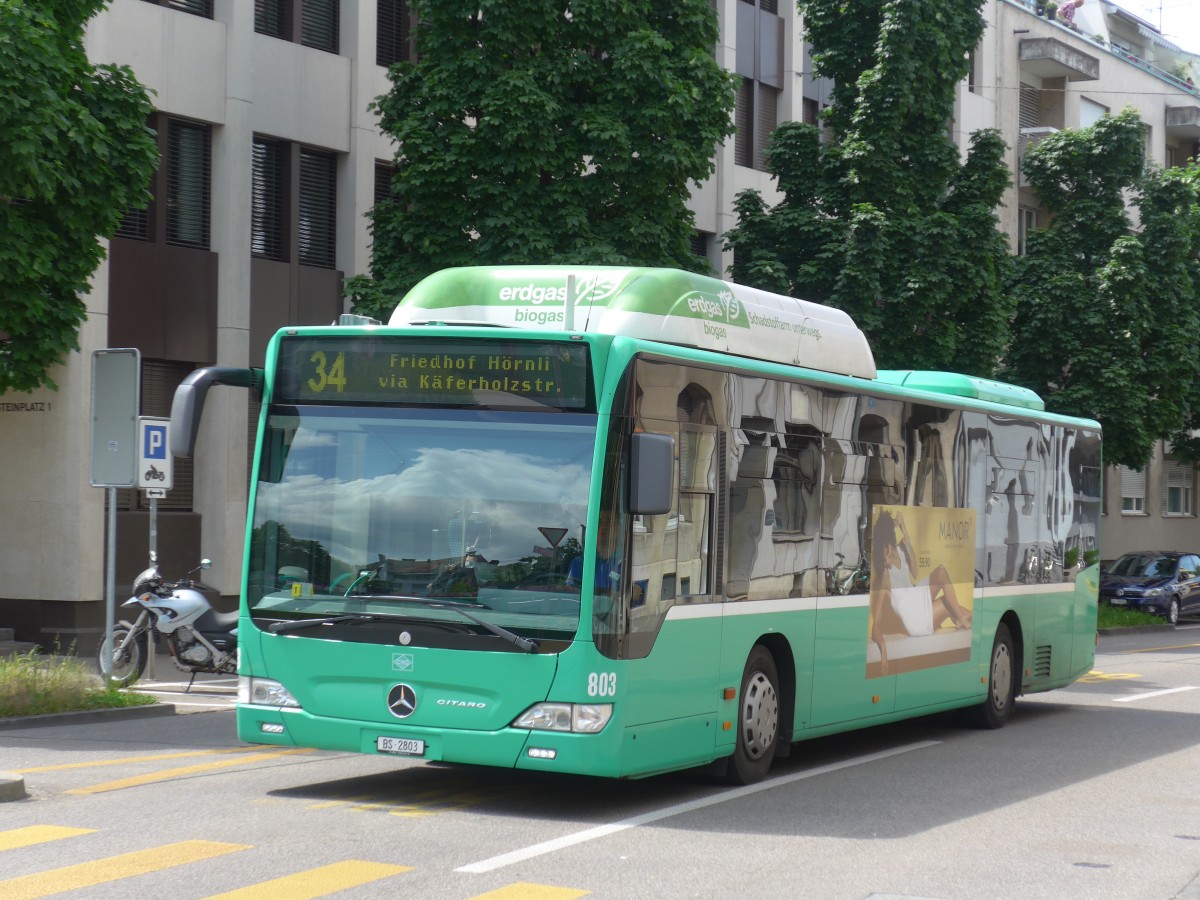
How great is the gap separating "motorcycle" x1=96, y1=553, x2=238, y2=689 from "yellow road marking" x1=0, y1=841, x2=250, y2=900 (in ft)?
27.4

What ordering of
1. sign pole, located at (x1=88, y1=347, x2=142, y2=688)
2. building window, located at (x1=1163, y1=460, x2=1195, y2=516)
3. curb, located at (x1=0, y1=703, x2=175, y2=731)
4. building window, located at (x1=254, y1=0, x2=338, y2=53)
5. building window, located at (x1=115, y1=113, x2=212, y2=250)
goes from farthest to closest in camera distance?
building window, located at (x1=1163, y1=460, x2=1195, y2=516) → building window, located at (x1=254, y1=0, x2=338, y2=53) → building window, located at (x1=115, y1=113, x2=212, y2=250) → sign pole, located at (x1=88, y1=347, x2=142, y2=688) → curb, located at (x1=0, y1=703, x2=175, y2=731)

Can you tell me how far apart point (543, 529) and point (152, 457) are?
8218 millimetres

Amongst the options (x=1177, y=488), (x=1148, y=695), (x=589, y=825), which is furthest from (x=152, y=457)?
(x=1177, y=488)

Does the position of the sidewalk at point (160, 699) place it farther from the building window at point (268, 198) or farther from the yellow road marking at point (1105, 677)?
the yellow road marking at point (1105, 677)

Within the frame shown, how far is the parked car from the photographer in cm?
3784

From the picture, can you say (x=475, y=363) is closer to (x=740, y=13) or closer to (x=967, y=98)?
(x=740, y=13)

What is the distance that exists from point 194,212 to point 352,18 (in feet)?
13.5

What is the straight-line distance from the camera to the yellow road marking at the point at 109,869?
715cm

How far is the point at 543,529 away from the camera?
364 inches

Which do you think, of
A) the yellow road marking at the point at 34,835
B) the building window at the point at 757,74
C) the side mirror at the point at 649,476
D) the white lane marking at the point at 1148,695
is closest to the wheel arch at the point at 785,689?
the side mirror at the point at 649,476

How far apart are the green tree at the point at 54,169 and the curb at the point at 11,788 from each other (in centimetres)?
765

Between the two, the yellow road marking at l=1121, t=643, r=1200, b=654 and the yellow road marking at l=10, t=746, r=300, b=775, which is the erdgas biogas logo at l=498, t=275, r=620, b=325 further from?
the yellow road marking at l=1121, t=643, r=1200, b=654

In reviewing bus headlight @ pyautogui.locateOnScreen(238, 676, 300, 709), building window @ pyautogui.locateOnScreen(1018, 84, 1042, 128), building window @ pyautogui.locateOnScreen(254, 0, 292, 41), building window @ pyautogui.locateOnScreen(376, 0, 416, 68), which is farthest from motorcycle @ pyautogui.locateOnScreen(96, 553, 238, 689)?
building window @ pyautogui.locateOnScreen(1018, 84, 1042, 128)

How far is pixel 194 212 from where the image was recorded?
23.2 metres
